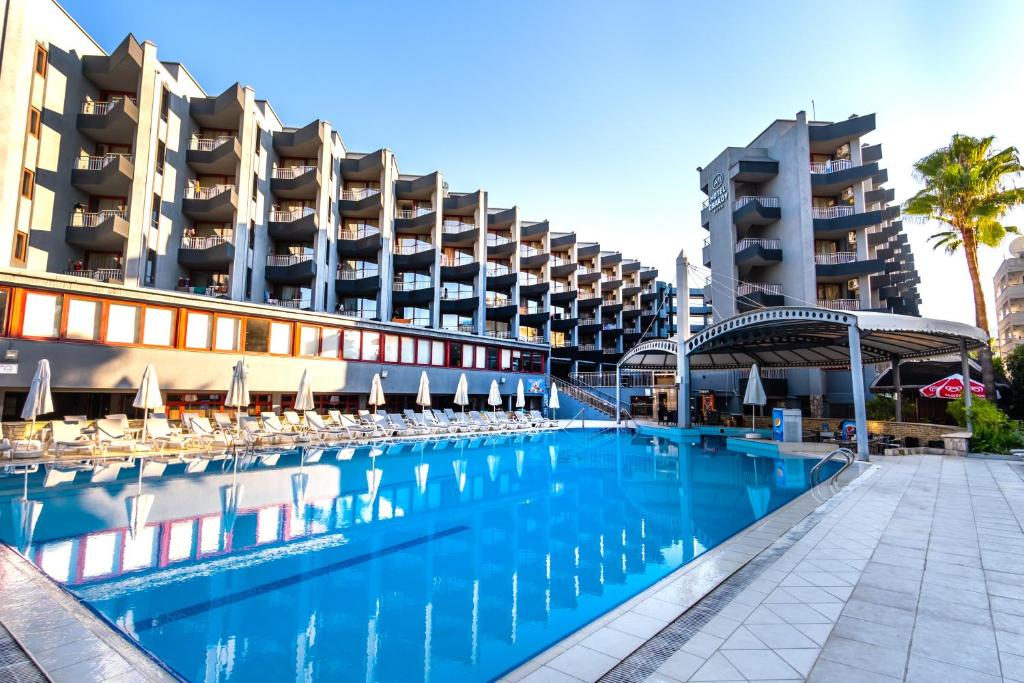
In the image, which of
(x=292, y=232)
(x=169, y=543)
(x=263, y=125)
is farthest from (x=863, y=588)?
(x=263, y=125)

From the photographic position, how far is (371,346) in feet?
76.9

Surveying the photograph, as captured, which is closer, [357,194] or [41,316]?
[41,316]

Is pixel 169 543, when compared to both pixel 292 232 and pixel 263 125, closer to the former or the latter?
pixel 292 232

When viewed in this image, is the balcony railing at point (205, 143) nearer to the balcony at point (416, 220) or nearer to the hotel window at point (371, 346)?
the balcony at point (416, 220)

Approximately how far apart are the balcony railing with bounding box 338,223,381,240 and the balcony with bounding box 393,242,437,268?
2136 millimetres

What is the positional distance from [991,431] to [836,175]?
17719 mm

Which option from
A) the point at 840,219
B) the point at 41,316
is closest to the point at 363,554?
the point at 41,316

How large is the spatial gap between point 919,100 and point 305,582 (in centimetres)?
1728

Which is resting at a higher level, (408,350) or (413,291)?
(413,291)

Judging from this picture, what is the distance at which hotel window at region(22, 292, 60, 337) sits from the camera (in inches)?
556

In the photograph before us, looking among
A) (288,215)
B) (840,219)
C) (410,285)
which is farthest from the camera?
(410,285)

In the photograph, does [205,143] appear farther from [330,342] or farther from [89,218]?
[330,342]

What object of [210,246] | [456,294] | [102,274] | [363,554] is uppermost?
[210,246]

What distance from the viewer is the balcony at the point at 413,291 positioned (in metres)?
33.9
